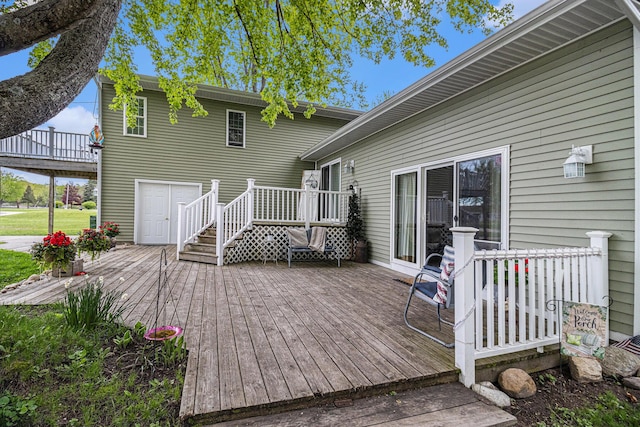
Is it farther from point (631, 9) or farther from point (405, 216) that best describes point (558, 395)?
point (405, 216)

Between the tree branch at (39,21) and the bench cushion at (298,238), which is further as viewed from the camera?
the bench cushion at (298,238)

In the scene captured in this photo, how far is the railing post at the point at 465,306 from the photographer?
2217 millimetres

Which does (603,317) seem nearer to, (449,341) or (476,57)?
(449,341)

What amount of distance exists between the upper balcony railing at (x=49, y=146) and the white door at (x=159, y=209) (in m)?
2.01

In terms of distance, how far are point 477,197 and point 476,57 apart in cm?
182

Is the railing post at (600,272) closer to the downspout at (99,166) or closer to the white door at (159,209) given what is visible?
the white door at (159,209)

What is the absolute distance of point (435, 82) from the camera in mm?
4285

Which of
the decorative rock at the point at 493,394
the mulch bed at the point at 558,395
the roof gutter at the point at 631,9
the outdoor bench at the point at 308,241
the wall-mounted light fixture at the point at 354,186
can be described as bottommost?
the mulch bed at the point at 558,395

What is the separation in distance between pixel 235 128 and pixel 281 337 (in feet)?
27.7

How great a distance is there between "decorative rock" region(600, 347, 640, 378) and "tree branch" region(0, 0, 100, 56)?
4.83 metres

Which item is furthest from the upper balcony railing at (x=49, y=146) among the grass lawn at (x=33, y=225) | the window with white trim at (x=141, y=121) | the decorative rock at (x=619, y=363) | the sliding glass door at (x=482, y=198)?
the decorative rock at (x=619, y=363)

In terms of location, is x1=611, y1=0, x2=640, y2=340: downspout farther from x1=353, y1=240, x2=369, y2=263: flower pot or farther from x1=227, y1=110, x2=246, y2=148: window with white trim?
x1=227, y1=110, x2=246, y2=148: window with white trim

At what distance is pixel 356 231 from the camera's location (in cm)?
720

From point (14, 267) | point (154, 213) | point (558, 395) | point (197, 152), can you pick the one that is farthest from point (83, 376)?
point (197, 152)
